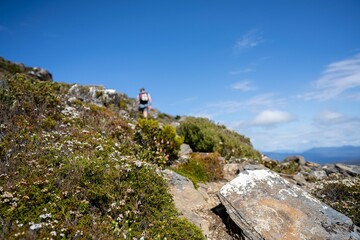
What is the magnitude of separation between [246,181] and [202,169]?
2977mm

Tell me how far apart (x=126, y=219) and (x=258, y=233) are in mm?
3196

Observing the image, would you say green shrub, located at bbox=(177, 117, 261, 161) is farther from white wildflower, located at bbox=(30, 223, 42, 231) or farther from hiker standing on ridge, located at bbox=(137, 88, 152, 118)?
white wildflower, located at bbox=(30, 223, 42, 231)

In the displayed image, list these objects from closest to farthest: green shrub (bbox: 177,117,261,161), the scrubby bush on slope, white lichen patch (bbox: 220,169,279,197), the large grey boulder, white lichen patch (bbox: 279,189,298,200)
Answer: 1. the scrubby bush on slope
2. the large grey boulder
3. white lichen patch (bbox: 279,189,298,200)
4. white lichen patch (bbox: 220,169,279,197)
5. green shrub (bbox: 177,117,261,161)

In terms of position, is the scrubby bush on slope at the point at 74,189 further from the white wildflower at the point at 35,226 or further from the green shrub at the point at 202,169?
the green shrub at the point at 202,169

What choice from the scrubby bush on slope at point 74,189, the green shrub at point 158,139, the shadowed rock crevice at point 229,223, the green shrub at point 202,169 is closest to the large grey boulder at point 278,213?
the shadowed rock crevice at point 229,223

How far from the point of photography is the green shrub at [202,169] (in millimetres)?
10344

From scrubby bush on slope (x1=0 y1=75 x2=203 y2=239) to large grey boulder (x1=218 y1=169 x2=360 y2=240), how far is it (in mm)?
1627

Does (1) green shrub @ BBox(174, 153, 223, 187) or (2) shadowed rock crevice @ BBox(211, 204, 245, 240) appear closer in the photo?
(2) shadowed rock crevice @ BBox(211, 204, 245, 240)

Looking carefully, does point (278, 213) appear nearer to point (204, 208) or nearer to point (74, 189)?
point (204, 208)

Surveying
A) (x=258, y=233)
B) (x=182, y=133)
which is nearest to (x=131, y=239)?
(x=258, y=233)

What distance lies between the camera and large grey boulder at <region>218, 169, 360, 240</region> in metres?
6.25

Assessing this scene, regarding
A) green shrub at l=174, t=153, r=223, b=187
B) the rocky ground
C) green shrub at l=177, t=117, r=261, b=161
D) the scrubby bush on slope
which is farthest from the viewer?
green shrub at l=177, t=117, r=261, b=161

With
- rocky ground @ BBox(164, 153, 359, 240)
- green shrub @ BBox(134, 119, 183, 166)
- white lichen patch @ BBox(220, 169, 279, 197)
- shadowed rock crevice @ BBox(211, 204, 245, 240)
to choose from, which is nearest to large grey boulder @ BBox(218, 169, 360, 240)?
white lichen patch @ BBox(220, 169, 279, 197)

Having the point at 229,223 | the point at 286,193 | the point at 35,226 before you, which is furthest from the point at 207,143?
the point at 35,226
